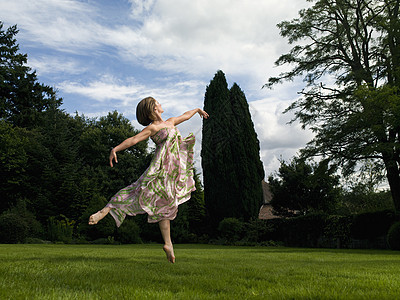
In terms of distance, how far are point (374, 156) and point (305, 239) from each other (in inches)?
226

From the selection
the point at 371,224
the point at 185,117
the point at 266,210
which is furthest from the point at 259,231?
the point at 185,117

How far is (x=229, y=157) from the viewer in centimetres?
2405

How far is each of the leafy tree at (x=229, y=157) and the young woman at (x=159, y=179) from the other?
1800 centimetres

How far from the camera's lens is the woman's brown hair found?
18.6ft

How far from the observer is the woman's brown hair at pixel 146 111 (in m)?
5.67

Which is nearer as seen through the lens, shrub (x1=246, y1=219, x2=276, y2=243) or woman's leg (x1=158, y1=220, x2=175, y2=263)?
woman's leg (x1=158, y1=220, x2=175, y2=263)

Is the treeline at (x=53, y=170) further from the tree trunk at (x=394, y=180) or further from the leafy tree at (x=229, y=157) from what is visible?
the tree trunk at (x=394, y=180)

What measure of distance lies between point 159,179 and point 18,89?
3058cm

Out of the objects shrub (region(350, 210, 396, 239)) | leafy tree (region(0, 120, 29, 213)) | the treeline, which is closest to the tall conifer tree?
the treeline

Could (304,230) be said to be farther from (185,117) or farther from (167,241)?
→ (167,241)

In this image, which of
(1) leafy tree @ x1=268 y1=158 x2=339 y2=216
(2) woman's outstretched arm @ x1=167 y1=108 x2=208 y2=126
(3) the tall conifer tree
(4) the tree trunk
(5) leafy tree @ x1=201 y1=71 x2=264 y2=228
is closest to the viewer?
(2) woman's outstretched arm @ x1=167 y1=108 x2=208 y2=126

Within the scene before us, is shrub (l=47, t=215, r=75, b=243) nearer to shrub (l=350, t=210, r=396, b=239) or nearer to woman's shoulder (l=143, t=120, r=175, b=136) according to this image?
shrub (l=350, t=210, r=396, b=239)

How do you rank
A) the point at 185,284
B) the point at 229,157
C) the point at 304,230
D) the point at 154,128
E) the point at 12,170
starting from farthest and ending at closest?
1. the point at 12,170
2. the point at 229,157
3. the point at 304,230
4. the point at 154,128
5. the point at 185,284

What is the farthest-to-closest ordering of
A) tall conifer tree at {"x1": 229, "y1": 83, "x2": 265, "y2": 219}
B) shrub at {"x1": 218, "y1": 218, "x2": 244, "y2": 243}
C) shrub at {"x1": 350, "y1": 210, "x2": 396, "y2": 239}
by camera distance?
1. tall conifer tree at {"x1": 229, "y1": 83, "x2": 265, "y2": 219}
2. shrub at {"x1": 218, "y1": 218, "x2": 244, "y2": 243}
3. shrub at {"x1": 350, "y1": 210, "x2": 396, "y2": 239}
